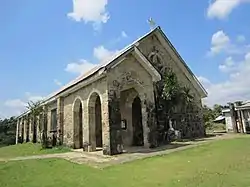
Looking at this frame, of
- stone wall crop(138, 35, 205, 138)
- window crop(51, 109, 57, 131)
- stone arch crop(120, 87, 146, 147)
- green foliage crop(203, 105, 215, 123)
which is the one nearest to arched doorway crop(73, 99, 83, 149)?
stone arch crop(120, 87, 146, 147)

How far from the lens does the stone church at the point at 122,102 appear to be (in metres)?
15.0

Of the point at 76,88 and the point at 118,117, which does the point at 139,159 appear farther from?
the point at 76,88

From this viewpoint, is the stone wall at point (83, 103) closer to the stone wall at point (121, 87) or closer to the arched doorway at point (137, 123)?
the stone wall at point (121, 87)


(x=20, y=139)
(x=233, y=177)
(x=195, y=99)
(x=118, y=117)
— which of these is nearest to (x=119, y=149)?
(x=118, y=117)

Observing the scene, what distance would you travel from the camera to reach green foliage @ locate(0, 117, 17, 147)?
139 feet

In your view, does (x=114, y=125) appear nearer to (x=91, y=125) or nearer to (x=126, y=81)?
(x=91, y=125)

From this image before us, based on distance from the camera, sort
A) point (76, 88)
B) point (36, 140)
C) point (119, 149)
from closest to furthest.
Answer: point (119, 149)
point (76, 88)
point (36, 140)

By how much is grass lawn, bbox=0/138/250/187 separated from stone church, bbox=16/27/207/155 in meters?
4.03

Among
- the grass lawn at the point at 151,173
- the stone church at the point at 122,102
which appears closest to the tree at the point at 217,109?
the stone church at the point at 122,102

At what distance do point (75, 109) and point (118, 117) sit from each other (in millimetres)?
5602

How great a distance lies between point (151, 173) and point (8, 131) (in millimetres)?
43274

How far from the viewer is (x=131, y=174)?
9.00m

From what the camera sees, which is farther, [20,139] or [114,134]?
[20,139]

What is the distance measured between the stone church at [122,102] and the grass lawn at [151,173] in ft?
13.2
